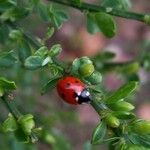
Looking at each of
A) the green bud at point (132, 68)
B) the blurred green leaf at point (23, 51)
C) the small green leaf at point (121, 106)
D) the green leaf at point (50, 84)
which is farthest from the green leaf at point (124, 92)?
the green bud at point (132, 68)

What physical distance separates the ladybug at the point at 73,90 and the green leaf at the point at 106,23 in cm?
16

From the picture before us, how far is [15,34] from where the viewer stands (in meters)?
1.41

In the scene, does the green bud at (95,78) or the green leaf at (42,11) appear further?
the green leaf at (42,11)

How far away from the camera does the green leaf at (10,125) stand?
117cm

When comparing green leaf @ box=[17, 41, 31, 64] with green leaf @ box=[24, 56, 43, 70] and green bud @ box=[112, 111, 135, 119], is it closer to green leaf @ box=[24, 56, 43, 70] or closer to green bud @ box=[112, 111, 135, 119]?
green leaf @ box=[24, 56, 43, 70]

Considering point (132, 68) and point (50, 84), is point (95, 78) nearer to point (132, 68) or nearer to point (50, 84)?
point (50, 84)

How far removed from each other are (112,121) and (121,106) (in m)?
0.05

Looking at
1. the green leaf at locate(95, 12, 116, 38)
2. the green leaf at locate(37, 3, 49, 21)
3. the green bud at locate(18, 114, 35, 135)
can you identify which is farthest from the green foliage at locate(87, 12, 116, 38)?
the green bud at locate(18, 114, 35, 135)

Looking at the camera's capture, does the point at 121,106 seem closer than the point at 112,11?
Yes

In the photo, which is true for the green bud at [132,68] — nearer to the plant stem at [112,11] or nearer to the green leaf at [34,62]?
the plant stem at [112,11]

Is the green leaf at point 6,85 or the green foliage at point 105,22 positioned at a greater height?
the green foliage at point 105,22

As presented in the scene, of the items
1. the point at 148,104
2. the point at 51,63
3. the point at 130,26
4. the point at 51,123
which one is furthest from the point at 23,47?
the point at 130,26

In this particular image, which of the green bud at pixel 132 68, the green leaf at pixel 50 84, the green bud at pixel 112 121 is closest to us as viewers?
the green bud at pixel 112 121

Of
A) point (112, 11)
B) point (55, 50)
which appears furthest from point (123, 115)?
point (112, 11)
